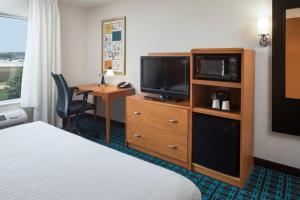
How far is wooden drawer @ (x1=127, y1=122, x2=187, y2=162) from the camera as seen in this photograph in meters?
2.77

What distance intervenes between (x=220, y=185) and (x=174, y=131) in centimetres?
79

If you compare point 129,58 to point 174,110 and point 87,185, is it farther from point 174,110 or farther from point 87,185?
point 87,185

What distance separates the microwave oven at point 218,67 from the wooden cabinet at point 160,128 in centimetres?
46

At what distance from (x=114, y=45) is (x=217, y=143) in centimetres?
272

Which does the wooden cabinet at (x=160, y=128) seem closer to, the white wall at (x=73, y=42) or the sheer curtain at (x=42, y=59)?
the sheer curtain at (x=42, y=59)

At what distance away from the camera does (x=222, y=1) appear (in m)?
2.86

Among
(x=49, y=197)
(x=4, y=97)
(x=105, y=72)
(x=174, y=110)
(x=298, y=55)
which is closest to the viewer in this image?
(x=49, y=197)

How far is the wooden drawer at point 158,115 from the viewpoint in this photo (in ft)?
8.92

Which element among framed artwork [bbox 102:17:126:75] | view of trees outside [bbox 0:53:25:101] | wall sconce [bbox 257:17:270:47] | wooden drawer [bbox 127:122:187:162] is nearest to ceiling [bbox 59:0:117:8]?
framed artwork [bbox 102:17:126:75]

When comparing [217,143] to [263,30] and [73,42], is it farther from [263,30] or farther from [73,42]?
[73,42]

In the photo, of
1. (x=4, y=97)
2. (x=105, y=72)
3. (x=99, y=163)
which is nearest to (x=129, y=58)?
(x=105, y=72)

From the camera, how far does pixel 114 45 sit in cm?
423

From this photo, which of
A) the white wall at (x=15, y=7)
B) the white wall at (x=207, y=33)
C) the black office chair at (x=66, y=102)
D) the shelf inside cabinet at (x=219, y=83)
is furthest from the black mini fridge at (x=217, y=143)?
the white wall at (x=15, y=7)

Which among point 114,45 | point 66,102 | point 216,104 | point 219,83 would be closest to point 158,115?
point 216,104
